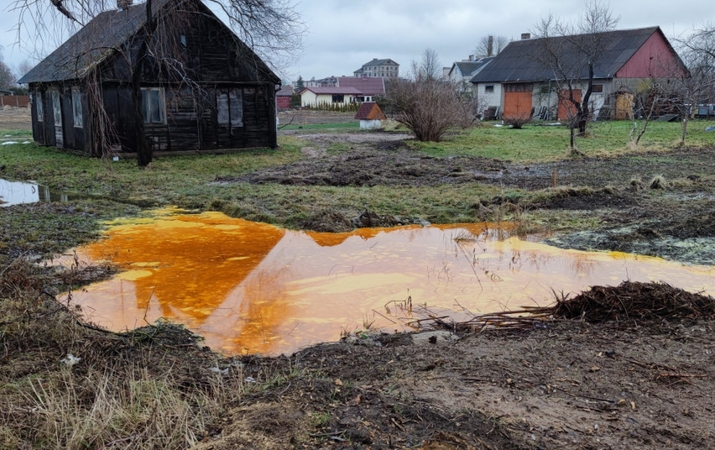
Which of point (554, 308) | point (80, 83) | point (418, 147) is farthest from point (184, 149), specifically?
point (554, 308)

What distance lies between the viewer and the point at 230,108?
21.3 meters

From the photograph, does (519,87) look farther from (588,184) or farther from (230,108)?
(588,184)

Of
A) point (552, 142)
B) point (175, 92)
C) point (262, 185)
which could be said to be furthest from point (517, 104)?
point (262, 185)

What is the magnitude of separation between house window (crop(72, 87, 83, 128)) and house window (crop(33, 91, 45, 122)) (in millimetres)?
4012

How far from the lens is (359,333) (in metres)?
5.81

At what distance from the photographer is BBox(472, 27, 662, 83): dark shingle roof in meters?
35.6

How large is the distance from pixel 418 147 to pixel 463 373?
19211 mm

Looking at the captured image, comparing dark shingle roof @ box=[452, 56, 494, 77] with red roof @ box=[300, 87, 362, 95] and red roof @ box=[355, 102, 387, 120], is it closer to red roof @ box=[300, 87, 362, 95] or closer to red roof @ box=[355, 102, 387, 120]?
red roof @ box=[300, 87, 362, 95]

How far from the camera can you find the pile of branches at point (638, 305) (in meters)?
5.53

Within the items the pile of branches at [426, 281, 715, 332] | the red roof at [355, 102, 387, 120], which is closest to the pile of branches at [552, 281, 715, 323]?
the pile of branches at [426, 281, 715, 332]

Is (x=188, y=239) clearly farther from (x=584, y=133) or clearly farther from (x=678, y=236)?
(x=584, y=133)

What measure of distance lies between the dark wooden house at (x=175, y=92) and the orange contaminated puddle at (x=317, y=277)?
31.8 ft

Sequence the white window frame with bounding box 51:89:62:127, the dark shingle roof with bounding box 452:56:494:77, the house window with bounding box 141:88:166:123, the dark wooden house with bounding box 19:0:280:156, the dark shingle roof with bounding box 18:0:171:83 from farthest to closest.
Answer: the dark shingle roof with bounding box 452:56:494:77 → the white window frame with bounding box 51:89:62:127 → the house window with bounding box 141:88:166:123 → the dark wooden house with bounding box 19:0:280:156 → the dark shingle roof with bounding box 18:0:171:83

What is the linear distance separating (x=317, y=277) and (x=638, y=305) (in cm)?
383
